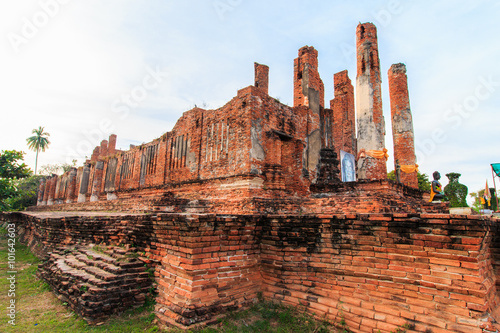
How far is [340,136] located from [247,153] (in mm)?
11136

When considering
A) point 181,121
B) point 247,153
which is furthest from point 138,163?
point 247,153

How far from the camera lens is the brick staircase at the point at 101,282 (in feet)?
14.5

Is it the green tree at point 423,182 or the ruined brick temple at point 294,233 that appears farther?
the green tree at point 423,182

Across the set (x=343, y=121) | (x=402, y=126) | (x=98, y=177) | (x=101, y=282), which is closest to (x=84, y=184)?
(x=98, y=177)

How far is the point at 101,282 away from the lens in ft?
→ 15.1

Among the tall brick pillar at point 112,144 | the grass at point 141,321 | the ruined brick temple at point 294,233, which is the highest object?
the tall brick pillar at point 112,144

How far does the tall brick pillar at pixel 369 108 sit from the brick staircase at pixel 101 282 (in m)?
7.40

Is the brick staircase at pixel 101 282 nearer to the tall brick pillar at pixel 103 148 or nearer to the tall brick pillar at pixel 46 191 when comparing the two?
the tall brick pillar at pixel 103 148

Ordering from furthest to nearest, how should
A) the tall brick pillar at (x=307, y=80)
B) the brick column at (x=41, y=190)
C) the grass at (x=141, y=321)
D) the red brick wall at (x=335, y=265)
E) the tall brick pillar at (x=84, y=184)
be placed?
the brick column at (x=41, y=190) < the tall brick pillar at (x=84, y=184) < the tall brick pillar at (x=307, y=80) < the grass at (x=141, y=321) < the red brick wall at (x=335, y=265)

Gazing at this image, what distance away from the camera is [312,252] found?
14.9 feet

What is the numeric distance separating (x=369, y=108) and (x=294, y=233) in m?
6.74

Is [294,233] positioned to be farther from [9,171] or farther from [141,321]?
[9,171]

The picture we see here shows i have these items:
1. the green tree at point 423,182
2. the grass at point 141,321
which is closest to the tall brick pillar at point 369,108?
the grass at point 141,321

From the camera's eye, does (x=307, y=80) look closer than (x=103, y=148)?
Yes
